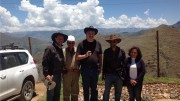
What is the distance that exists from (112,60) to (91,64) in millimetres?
480

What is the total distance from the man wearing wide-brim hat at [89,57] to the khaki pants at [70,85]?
0.28 m

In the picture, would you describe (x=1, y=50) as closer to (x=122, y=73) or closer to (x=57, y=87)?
(x=57, y=87)

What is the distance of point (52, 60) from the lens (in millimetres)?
6965

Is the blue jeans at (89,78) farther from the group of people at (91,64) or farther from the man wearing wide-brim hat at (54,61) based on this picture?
the man wearing wide-brim hat at (54,61)

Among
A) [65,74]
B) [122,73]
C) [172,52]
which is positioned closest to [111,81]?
[122,73]

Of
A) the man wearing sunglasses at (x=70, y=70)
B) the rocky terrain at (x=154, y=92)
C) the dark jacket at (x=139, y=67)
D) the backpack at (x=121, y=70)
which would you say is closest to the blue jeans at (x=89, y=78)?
the man wearing sunglasses at (x=70, y=70)

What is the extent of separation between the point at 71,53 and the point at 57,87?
0.84m

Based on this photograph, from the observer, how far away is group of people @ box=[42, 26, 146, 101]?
22.9 ft

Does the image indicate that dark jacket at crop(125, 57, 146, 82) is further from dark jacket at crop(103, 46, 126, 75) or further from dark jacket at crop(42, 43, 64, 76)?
dark jacket at crop(42, 43, 64, 76)

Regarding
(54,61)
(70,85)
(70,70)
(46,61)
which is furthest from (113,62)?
(46,61)

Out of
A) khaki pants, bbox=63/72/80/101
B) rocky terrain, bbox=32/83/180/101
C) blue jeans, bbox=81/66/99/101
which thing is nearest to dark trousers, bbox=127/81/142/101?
blue jeans, bbox=81/66/99/101

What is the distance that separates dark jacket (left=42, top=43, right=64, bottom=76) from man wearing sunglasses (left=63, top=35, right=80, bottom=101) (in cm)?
20

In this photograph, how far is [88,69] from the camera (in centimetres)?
706

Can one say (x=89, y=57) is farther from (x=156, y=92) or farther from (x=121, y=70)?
(x=156, y=92)
